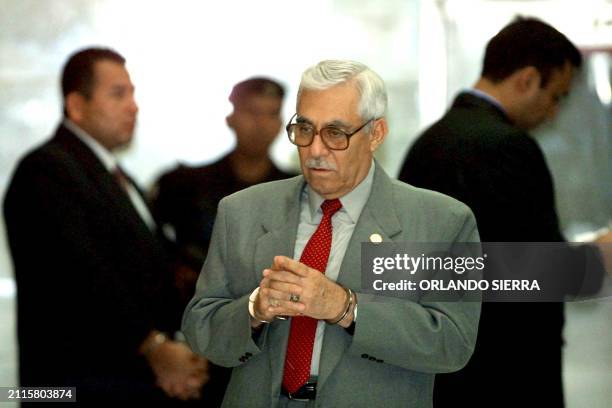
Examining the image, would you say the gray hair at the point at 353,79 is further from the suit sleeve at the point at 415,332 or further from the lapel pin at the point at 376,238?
the suit sleeve at the point at 415,332

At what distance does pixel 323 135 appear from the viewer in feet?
6.38

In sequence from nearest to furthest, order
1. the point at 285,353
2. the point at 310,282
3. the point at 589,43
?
the point at 310,282 → the point at 285,353 → the point at 589,43

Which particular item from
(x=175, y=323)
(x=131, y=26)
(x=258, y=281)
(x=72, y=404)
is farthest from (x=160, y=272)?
Answer: (x=258, y=281)

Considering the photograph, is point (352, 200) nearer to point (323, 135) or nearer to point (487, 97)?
point (323, 135)

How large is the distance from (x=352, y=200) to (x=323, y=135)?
19 cm

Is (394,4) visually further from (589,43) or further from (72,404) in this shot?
(72,404)

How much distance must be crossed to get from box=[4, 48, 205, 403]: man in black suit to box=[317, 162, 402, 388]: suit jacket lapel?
109 cm

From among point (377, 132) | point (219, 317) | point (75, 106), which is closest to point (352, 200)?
point (377, 132)

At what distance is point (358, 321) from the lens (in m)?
1.85

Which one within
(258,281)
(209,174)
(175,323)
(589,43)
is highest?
(589,43)

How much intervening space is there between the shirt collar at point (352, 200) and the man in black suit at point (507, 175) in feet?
2.28

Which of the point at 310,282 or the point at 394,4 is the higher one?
the point at 394,4

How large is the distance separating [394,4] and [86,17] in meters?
0.98

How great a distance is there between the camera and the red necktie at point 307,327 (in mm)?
1938
